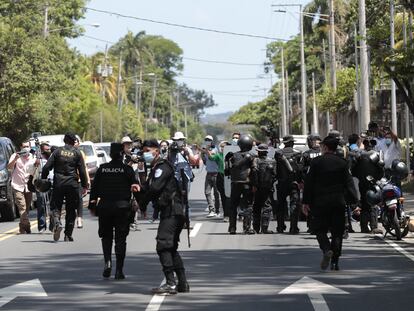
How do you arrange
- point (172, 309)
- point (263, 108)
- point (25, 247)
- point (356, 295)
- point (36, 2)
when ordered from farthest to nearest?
point (263, 108)
point (36, 2)
point (25, 247)
point (356, 295)
point (172, 309)

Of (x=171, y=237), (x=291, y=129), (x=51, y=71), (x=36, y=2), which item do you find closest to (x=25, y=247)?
(x=171, y=237)

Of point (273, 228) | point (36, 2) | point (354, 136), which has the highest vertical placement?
point (36, 2)

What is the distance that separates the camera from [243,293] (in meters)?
13.2

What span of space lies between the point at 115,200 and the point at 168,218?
1.48 metres

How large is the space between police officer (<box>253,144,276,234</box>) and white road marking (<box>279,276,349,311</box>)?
23.4ft

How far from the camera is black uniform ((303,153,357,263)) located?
15289mm

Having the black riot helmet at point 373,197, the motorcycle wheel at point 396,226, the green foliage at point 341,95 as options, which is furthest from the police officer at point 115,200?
the green foliage at point 341,95

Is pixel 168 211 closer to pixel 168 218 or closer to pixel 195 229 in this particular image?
pixel 168 218

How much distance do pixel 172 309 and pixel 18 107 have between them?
1573 inches

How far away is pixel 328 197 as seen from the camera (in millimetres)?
15336

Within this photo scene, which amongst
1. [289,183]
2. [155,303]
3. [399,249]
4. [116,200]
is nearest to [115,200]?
[116,200]

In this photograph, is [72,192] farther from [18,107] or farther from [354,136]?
[18,107]

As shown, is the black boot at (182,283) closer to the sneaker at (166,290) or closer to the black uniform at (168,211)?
the black uniform at (168,211)

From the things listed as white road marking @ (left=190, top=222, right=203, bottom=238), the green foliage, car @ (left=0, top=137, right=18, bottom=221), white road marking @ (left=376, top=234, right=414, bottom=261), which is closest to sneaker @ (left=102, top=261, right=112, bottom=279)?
white road marking @ (left=376, top=234, right=414, bottom=261)
